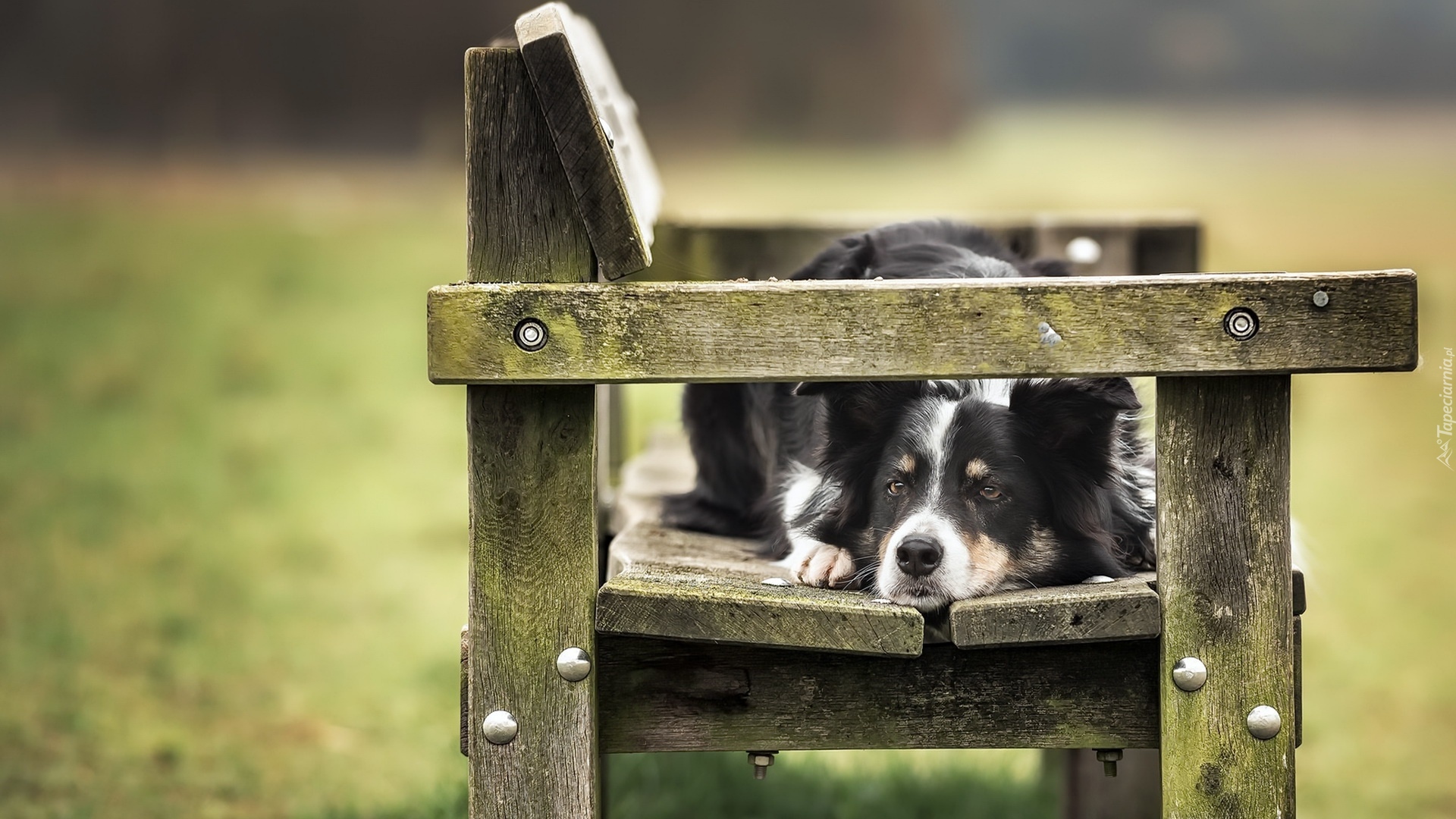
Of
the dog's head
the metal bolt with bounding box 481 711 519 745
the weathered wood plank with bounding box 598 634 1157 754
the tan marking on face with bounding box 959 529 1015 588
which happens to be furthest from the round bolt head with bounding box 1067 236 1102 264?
Result: the metal bolt with bounding box 481 711 519 745

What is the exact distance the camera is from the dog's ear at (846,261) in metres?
3.08

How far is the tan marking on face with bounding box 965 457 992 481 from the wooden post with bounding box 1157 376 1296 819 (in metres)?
0.42

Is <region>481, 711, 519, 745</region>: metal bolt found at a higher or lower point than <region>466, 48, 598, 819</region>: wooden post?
lower

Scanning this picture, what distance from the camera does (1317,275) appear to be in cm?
198

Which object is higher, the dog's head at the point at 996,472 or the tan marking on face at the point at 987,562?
the dog's head at the point at 996,472

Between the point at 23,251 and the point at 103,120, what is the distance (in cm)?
189

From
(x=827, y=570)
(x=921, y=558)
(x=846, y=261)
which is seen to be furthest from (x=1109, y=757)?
(x=846, y=261)

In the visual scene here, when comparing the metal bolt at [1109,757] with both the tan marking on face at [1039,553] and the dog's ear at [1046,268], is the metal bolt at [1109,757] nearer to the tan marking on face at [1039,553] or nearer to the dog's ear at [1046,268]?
the tan marking on face at [1039,553]

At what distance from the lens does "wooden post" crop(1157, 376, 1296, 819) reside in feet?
6.85

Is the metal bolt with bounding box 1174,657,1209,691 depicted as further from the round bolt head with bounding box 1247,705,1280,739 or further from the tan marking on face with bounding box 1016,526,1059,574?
the tan marking on face with bounding box 1016,526,1059,574

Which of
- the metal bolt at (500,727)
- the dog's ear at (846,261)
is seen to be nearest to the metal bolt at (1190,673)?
the metal bolt at (500,727)

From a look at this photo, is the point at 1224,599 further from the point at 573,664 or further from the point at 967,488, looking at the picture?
the point at 573,664

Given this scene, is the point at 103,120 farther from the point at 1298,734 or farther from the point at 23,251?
the point at 1298,734

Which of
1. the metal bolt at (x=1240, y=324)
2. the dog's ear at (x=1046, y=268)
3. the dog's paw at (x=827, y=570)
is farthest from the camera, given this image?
the dog's ear at (x=1046, y=268)
